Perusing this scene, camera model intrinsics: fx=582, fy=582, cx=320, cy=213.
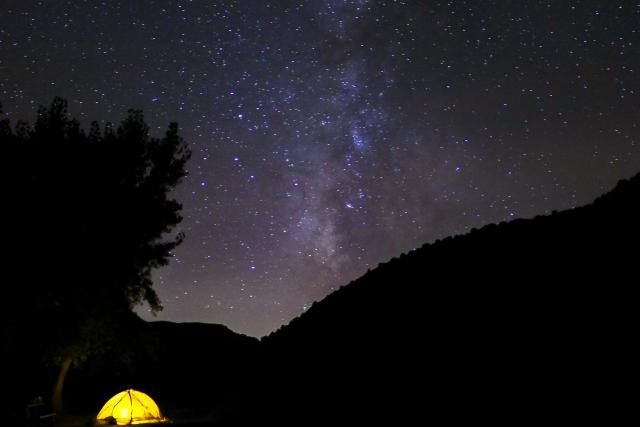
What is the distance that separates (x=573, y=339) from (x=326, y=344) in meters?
8.74

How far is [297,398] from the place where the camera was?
14.9m

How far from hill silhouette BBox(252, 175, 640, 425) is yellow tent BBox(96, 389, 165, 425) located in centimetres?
458

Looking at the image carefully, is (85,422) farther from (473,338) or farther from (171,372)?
(171,372)

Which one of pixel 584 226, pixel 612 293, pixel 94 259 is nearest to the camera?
pixel 612 293

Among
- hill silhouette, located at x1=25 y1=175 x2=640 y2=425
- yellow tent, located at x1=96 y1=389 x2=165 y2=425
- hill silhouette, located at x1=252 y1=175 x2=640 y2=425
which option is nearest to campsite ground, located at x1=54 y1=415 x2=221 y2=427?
yellow tent, located at x1=96 y1=389 x2=165 y2=425

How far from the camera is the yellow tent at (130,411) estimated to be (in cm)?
1958

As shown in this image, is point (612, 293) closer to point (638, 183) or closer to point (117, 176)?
point (638, 183)

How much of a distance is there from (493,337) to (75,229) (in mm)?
13967

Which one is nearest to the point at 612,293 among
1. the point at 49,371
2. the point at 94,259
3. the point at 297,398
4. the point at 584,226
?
the point at 584,226

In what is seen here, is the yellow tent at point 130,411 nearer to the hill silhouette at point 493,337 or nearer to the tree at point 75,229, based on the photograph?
the tree at point 75,229

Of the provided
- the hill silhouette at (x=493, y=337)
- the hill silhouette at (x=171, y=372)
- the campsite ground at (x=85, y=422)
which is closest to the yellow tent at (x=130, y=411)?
the campsite ground at (x=85, y=422)

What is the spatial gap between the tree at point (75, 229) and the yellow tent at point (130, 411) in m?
1.89

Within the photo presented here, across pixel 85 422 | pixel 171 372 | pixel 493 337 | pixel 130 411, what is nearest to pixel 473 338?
pixel 493 337

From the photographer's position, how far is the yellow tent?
64.3 feet
